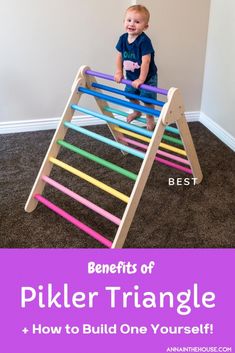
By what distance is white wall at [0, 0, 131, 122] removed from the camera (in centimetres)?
237

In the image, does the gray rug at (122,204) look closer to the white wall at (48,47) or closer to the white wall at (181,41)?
Result: the white wall at (48,47)

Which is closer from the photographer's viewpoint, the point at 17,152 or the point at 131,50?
the point at 131,50

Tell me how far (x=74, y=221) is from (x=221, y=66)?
1.51 metres

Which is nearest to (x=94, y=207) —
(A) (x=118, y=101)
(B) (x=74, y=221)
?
(B) (x=74, y=221)

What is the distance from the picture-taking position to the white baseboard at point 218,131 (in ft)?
7.96

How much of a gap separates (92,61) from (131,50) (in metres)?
0.69

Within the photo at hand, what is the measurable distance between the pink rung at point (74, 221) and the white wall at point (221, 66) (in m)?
1.29

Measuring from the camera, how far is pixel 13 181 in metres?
2.06

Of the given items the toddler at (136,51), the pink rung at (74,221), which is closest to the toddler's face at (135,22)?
the toddler at (136,51)

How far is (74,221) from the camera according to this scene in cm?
162

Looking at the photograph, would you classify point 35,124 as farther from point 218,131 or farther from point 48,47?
point 218,131

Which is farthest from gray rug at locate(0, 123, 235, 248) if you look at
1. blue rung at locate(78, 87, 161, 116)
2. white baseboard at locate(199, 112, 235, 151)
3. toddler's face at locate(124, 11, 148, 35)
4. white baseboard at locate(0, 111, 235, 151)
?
toddler's face at locate(124, 11, 148, 35)

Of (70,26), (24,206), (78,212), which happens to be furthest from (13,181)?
(70,26)

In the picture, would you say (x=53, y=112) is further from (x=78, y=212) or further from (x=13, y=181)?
(x=78, y=212)
